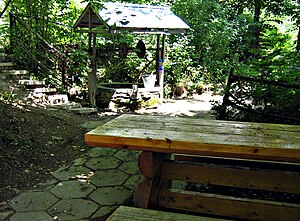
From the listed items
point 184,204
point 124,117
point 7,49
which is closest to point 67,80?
point 7,49

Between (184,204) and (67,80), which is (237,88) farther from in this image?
(67,80)

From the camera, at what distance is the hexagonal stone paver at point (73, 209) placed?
2.40 metres

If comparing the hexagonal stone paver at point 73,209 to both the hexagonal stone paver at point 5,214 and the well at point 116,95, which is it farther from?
the well at point 116,95

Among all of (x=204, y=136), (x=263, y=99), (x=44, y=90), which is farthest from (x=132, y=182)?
(x=44, y=90)

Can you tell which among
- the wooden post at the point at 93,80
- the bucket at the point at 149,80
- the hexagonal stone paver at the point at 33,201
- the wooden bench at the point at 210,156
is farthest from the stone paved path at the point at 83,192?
the bucket at the point at 149,80

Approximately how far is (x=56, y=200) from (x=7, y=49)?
7273 millimetres

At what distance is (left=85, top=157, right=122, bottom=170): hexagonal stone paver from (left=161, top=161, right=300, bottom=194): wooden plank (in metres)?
1.32

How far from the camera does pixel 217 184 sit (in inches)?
87.6

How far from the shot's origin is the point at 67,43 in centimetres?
842

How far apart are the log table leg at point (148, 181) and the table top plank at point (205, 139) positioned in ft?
0.70

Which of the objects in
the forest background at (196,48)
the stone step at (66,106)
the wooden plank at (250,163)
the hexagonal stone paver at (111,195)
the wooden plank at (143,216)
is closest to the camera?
the wooden plank at (143,216)

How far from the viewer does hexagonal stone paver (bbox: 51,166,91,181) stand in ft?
10.4

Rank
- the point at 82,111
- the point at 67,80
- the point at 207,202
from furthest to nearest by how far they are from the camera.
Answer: the point at 67,80, the point at 82,111, the point at 207,202

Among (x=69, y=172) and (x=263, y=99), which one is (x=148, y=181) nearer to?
(x=69, y=172)
